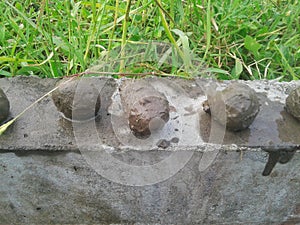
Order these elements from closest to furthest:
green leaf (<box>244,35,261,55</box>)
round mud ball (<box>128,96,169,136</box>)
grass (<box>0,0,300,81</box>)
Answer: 1. round mud ball (<box>128,96,169,136</box>)
2. grass (<box>0,0,300,81</box>)
3. green leaf (<box>244,35,261,55</box>)

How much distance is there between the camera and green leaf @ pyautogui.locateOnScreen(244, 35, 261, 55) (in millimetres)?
1905

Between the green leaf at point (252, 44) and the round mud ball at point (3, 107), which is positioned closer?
the round mud ball at point (3, 107)

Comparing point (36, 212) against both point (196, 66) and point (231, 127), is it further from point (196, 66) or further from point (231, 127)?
point (196, 66)

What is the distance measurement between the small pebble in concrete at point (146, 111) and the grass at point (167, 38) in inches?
14.9

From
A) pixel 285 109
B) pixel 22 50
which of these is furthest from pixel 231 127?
pixel 22 50

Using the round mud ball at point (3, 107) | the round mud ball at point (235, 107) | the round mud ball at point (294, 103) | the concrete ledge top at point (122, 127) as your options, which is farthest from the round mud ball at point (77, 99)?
the round mud ball at point (294, 103)

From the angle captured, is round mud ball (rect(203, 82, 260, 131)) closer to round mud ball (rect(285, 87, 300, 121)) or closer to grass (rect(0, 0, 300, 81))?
round mud ball (rect(285, 87, 300, 121))

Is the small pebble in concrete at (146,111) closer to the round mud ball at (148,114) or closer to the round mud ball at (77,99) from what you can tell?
the round mud ball at (148,114)

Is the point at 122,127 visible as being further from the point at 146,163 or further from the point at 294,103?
the point at 294,103

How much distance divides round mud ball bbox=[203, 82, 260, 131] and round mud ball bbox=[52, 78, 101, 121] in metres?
0.36

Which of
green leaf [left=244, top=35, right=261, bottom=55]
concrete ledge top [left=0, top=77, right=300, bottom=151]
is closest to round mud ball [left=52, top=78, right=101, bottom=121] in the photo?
concrete ledge top [left=0, top=77, right=300, bottom=151]

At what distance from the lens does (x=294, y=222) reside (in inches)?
65.6

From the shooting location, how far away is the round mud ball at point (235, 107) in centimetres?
126

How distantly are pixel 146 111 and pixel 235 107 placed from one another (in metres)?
0.26
